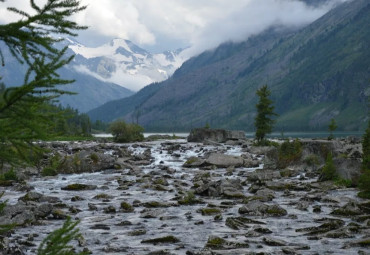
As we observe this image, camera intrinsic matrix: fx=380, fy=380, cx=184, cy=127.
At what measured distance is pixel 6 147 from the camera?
19.6 ft

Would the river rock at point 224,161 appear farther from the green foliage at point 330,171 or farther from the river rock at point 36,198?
the river rock at point 36,198

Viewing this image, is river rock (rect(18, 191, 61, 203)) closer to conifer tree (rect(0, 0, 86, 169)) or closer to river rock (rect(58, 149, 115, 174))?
river rock (rect(58, 149, 115, 174))

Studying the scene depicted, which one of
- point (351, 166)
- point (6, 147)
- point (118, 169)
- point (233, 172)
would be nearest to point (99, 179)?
point (118, 169)

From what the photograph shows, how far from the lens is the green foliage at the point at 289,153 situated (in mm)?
42719

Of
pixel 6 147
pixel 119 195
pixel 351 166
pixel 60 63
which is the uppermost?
pixel 60 63

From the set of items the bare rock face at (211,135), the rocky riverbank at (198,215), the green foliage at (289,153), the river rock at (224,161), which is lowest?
the rocky riverbank at (198,215)

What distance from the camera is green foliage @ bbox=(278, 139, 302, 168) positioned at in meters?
42.7

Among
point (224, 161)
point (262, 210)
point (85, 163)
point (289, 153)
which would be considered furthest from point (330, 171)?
point (85, 163)

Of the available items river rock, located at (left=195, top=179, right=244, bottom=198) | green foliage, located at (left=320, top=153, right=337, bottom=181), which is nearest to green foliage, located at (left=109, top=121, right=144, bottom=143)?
river rock, located at (left=195, top=179, right=244, bottom=198)

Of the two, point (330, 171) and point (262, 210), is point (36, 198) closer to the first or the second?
point (262, 210)

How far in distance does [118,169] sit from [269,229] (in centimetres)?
2945

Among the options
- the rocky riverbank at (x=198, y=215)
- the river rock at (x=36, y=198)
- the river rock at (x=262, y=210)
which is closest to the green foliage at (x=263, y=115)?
the rocky riverbank at (x=198, y=215)

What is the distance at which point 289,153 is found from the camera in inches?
1695

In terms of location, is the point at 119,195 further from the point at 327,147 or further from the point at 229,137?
the point at 229,137
